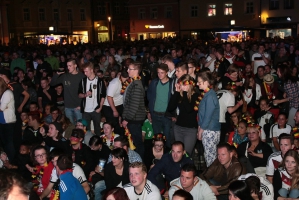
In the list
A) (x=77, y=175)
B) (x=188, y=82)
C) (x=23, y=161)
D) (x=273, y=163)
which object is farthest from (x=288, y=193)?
Answer: (x=23, y=161)

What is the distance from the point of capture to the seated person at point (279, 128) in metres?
8.30

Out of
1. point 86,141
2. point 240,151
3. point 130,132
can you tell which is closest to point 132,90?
point 130,132

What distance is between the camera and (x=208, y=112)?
686 cm

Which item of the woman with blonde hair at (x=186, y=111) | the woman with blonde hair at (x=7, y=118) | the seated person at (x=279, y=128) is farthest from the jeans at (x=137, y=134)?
the seated person at (x=279, y=128)

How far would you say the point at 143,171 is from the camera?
18.4 ft

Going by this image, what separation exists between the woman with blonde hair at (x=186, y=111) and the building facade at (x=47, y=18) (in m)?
37.2

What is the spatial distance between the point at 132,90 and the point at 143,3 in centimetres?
4368

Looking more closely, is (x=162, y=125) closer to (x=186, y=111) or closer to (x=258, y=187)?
(x=186, y=111)

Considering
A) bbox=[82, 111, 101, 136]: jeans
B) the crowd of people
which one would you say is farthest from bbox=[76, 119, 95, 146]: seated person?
bbox=[82, 111, 101, 136]: jeans

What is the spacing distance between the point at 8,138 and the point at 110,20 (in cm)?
4712

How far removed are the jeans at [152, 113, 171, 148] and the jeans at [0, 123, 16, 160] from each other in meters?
2.74

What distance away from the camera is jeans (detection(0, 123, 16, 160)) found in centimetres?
873

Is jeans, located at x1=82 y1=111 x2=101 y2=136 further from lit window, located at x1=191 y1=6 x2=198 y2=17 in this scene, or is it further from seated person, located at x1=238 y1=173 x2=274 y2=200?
lit window, located at x1=191 y1=6 x2=198 y2=17

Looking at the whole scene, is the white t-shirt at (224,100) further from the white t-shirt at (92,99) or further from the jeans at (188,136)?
the white t-shirt at (92,99)
